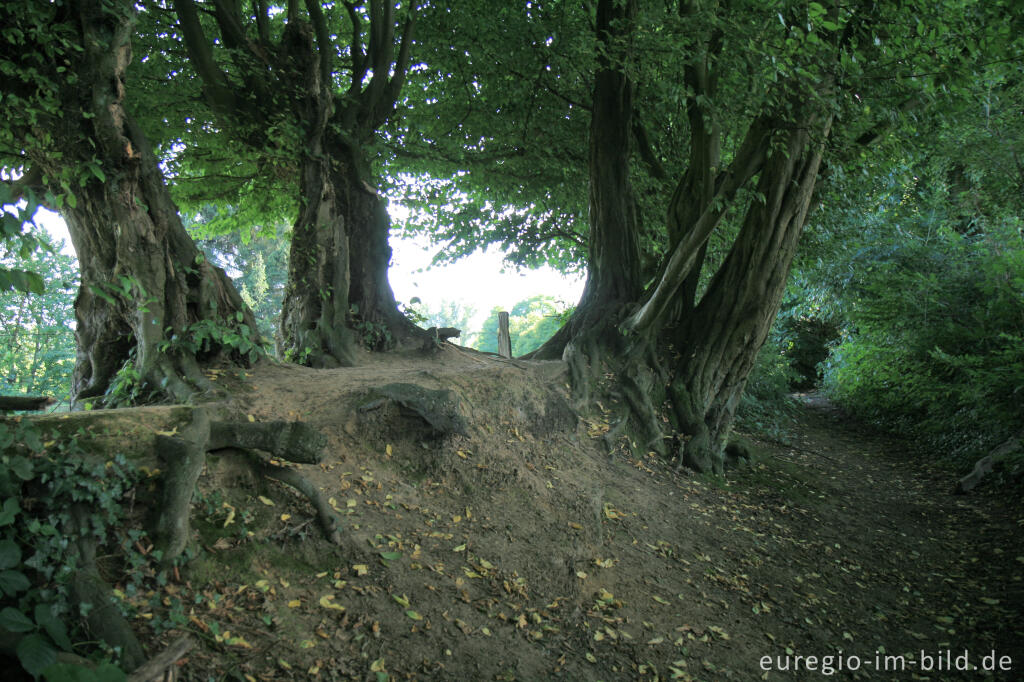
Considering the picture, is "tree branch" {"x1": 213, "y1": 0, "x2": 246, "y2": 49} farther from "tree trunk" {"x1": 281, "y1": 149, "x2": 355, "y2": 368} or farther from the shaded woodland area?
"tree trunk" {"x1": 281, "y1": 149, "x2": 355, "y2": 368}

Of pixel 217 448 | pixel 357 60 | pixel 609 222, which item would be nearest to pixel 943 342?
pixel 609 222

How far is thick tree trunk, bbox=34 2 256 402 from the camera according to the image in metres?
5.03

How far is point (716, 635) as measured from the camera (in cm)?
469

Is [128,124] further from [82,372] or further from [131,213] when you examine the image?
Answer: [82,372]

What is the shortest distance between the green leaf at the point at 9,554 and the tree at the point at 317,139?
15.0ft

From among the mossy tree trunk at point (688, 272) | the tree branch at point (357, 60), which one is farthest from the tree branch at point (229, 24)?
the mossy tree trunk at point (688, 272)

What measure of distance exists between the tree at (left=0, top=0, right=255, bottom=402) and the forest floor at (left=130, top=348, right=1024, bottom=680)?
0.54 meters

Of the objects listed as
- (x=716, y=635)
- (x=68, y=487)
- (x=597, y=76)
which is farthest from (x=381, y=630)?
(x=597, y=76)

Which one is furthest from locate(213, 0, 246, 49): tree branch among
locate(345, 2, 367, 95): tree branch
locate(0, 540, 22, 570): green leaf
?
locate(0, 540, 22, 570): green leaf

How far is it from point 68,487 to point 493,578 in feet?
8.73

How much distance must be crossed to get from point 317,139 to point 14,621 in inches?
243

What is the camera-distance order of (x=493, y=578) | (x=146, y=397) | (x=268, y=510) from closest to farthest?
(x=268, y=510)
(x=493, y=578)
(x=146, y=397)

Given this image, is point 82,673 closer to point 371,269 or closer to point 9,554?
point 9,554

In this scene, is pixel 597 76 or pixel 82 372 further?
pixel 597 76
